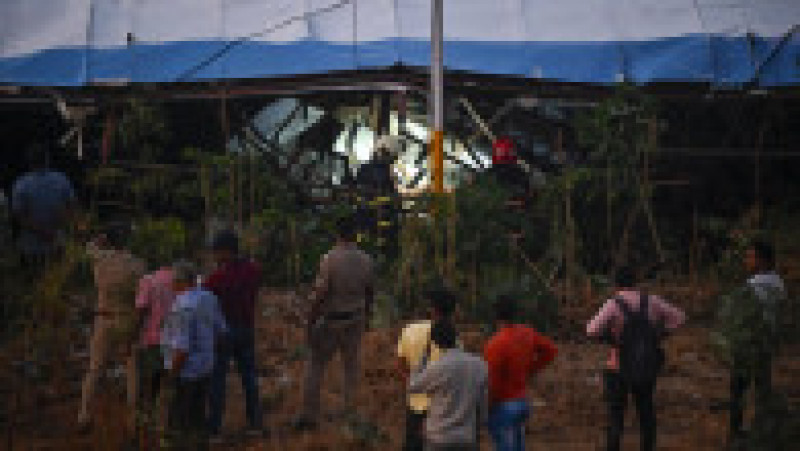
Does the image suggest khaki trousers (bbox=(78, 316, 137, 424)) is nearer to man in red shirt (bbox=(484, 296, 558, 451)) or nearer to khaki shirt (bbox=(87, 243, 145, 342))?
khaki shirt (bbox=(87, 243, 145, 342))

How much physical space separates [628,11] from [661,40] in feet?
2.43

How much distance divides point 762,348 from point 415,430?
2.20 meters

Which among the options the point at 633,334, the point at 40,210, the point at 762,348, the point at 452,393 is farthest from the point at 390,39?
the point at 452,393

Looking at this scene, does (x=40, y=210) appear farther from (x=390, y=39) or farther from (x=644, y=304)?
(x=644, y=304)

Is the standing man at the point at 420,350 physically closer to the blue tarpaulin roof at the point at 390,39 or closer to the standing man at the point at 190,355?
the standing man at the point at 190,355

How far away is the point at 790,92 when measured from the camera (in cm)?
1310

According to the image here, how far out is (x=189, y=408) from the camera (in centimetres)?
663

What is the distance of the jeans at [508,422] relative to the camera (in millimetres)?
5746

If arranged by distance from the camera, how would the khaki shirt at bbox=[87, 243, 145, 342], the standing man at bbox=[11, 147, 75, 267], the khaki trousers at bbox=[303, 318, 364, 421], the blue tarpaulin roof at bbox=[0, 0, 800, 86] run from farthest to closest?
the blue tarpaulin roof at bbox=[0, 0, 800, 86], the standing man at bbox=[11, 147, 75, 267], the khaki trousers at bbox=[303, 318, 364, 421], the khaki shirt at bbox=[87, 243, 145, 342]

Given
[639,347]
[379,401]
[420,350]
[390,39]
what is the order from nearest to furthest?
[420,350] → [639,347] → [379,401] → [390,39]

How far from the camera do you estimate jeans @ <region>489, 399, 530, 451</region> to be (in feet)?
18.9

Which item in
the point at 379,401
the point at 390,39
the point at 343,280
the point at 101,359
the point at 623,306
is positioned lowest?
the point at 379,401

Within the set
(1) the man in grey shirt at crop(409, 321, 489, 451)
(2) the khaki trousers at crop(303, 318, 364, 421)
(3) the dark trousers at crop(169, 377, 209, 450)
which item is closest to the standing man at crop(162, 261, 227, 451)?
(3) the dark trousers at crop(169, 377, 209, 450)

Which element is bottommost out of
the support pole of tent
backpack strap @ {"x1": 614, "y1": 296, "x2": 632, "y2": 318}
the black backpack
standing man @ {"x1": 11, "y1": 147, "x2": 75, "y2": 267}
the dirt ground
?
the dirt ground
